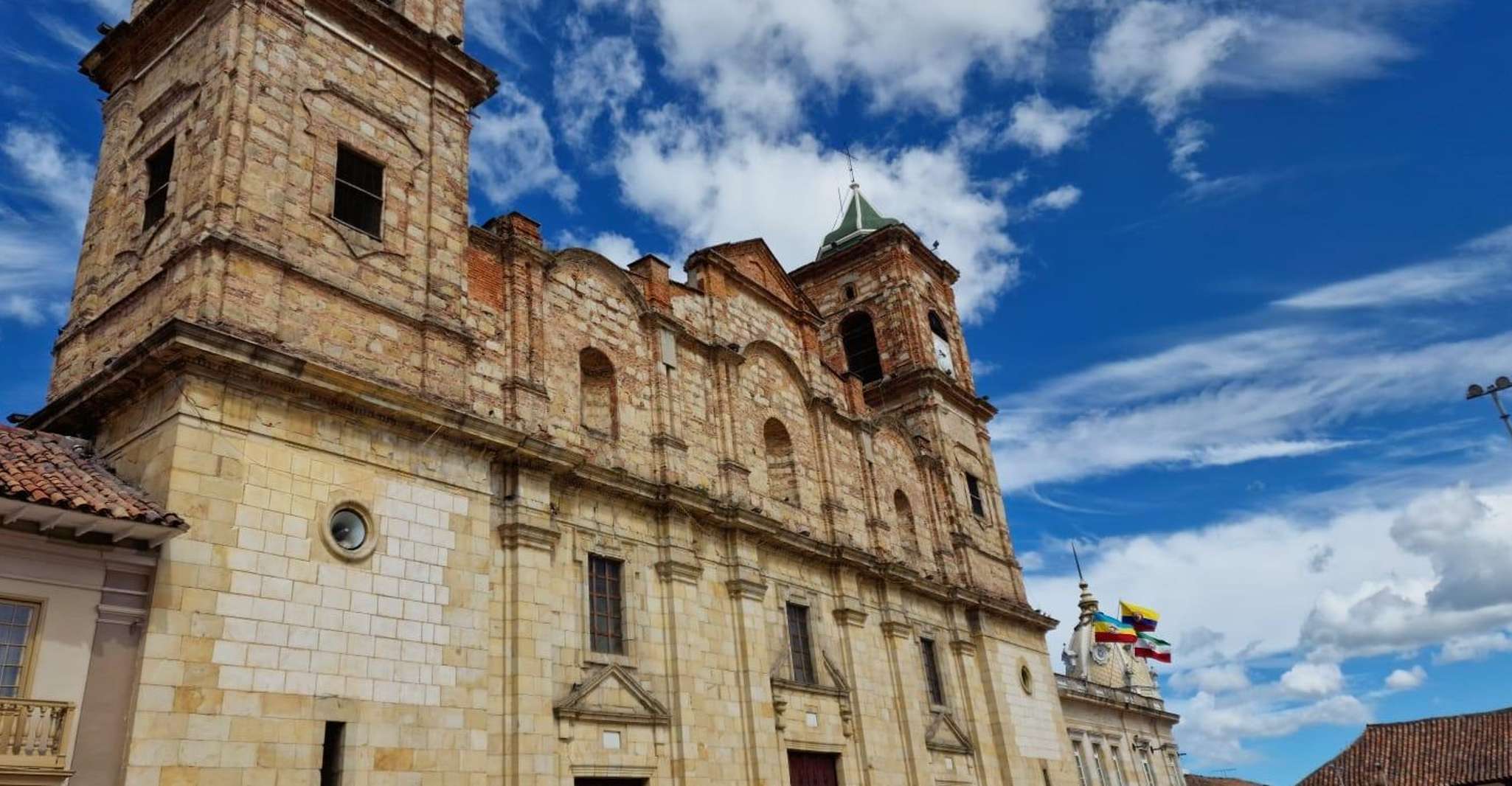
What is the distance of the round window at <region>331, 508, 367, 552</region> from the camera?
1292cm

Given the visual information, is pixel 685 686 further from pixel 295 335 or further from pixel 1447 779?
pixel 1447 779

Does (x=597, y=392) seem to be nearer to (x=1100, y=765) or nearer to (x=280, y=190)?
(x=280, y=190)

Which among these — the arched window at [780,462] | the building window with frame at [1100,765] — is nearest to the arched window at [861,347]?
the arched window at [780,462]

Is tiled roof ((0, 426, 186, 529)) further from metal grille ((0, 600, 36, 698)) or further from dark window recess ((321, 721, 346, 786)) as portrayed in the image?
dark window recess ((321, 721, 346, 786))

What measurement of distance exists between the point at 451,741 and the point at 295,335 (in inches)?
210

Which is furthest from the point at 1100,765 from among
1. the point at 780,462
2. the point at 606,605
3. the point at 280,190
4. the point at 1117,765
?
the point at 280,190

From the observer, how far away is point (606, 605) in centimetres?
1680

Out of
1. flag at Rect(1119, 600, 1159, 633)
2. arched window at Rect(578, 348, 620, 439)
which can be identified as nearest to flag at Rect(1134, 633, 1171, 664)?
flag at Rect(1119, 600, 1159, 633)

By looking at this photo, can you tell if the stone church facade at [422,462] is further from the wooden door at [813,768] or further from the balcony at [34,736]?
the balcony at [34,736]

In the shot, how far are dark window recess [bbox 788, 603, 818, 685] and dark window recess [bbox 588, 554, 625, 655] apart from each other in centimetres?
441

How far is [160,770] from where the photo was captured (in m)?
10.3

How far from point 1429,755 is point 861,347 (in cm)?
2186

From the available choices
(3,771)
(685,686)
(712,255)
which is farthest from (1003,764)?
(3,771)

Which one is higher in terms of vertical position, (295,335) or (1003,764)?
(295,335)
